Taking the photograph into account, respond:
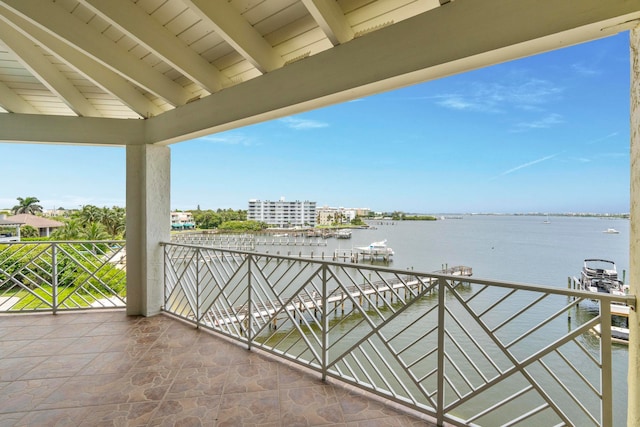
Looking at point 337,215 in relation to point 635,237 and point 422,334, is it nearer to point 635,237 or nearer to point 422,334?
point 422,334

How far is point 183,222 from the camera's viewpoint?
18.3 m

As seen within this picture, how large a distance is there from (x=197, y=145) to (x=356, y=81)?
27.8 meters

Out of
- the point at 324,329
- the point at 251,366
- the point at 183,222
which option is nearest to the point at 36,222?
the point at 183,222

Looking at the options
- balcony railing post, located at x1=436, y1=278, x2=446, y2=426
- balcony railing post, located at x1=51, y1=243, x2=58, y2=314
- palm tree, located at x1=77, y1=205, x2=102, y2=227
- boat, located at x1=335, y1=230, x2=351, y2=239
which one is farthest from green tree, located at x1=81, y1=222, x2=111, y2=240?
balcony railing post, located at x1=436, y1=278, x2=446, y2=426

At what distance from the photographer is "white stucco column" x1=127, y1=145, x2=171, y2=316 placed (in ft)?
11.8

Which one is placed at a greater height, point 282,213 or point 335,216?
point 282,213

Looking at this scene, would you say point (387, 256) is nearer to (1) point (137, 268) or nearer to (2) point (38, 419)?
(1) point (137, 268)

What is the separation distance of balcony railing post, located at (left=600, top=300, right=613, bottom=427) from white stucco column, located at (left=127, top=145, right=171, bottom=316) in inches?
161

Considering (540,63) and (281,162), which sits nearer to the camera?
(540,63)

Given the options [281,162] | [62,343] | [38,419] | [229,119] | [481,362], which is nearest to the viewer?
[38,419]

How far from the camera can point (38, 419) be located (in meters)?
1.85

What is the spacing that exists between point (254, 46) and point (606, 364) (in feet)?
9.03

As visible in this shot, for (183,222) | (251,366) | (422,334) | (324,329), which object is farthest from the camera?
(183,222)

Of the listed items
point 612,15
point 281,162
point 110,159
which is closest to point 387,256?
point 281,162
